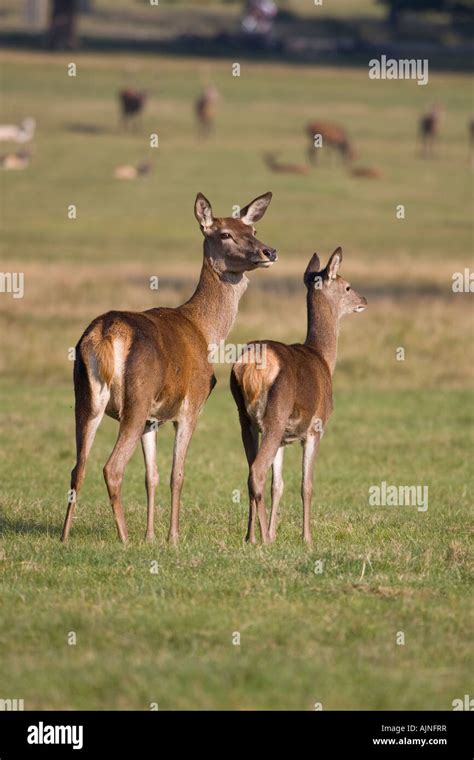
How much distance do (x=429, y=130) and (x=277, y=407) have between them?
46.6 meters

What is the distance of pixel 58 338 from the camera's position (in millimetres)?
24484

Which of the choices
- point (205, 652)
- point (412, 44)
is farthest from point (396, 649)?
point (412, 44)

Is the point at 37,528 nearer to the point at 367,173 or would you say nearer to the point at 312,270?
the point at 312,270

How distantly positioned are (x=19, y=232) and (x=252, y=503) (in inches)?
1221

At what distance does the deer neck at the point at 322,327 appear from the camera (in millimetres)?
11500

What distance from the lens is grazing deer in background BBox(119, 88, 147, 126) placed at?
183 feet

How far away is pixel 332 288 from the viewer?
1174 centimetres

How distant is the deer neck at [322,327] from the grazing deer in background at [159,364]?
1.85 feet

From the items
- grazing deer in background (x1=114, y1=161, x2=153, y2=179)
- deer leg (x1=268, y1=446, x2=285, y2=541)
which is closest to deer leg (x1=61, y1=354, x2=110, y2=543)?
deer leg (x1=268, y1=446, x2=285, y2=541)

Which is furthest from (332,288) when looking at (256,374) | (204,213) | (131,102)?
(131,102)

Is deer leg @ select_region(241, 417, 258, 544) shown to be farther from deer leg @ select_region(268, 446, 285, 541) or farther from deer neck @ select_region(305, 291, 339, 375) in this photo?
deer neck @ select_region(305, 291, 339, 375)
